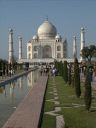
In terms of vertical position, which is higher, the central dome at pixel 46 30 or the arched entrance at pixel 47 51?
the central dome at pixel 46 30

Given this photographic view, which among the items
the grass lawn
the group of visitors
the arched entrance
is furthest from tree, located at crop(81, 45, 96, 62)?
the grass lawn

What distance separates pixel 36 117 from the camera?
5754 mm

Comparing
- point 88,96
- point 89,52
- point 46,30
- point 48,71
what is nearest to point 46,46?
point 46,30

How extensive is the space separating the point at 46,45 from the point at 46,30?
15.3 ft

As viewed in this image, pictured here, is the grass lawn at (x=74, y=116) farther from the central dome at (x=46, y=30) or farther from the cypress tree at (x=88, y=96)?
the central dome at (x=46, y=30)

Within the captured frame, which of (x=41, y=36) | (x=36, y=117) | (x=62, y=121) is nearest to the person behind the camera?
(x=36, y=117)

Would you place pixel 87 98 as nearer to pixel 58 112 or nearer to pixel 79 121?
pixel 58 112

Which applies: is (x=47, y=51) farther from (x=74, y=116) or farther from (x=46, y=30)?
(x=74, y=116)

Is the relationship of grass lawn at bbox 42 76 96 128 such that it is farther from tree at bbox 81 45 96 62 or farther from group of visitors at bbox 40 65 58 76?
tree at bbox 81 45 96 62

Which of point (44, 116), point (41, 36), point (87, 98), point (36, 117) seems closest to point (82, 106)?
point (87, 98)

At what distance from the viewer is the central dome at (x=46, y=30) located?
230ft

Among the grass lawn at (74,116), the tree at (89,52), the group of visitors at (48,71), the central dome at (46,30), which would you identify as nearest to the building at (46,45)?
the central dome at (46,30)

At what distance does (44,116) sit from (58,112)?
0.55 metres

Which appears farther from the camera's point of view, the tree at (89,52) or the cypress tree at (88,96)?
the tree at (89,52)
